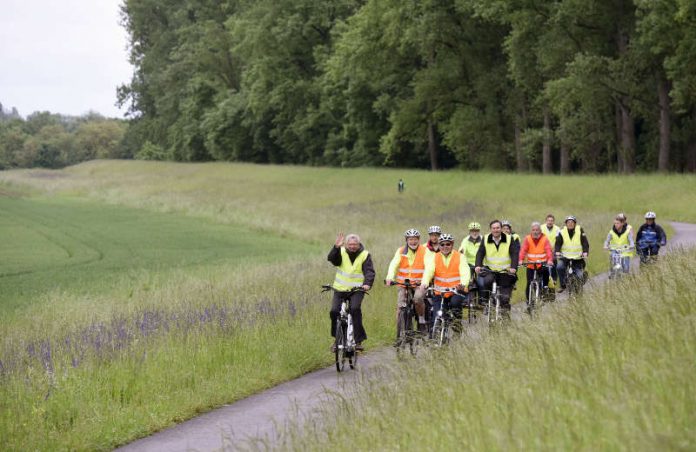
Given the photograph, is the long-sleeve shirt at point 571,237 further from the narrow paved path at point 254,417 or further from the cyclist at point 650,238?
the narrow paved path at point 254,417

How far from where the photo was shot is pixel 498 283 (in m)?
16.5

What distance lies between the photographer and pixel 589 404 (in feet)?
22.0

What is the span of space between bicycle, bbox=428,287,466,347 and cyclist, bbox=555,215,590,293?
5.92 meters

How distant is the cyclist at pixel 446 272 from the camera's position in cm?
1379

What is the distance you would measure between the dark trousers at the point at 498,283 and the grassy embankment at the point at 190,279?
1.93 metres

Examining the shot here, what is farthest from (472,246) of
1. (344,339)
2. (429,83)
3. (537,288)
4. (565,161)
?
(429,83)

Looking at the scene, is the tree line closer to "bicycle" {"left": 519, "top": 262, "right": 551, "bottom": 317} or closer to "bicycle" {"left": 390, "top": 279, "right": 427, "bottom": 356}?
"bicycle" {"left": 519, "top": 262, "right": 551, "bottom": 317}

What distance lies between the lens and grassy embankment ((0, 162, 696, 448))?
11.8m

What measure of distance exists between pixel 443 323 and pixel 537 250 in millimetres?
5411

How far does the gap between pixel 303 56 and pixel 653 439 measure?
84.2m

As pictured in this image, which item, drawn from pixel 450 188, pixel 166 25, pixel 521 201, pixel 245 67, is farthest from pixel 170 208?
Result: pixel 166 25

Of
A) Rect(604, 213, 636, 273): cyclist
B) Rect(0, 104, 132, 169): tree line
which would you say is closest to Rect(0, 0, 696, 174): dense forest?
Rect(604, 213, 636, 273): cyclist

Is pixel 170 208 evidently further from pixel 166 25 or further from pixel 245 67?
pixel 166 25

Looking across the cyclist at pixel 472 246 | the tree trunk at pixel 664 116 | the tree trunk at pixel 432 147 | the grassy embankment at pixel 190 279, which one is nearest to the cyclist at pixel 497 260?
the cyclist at pixel 472 246
